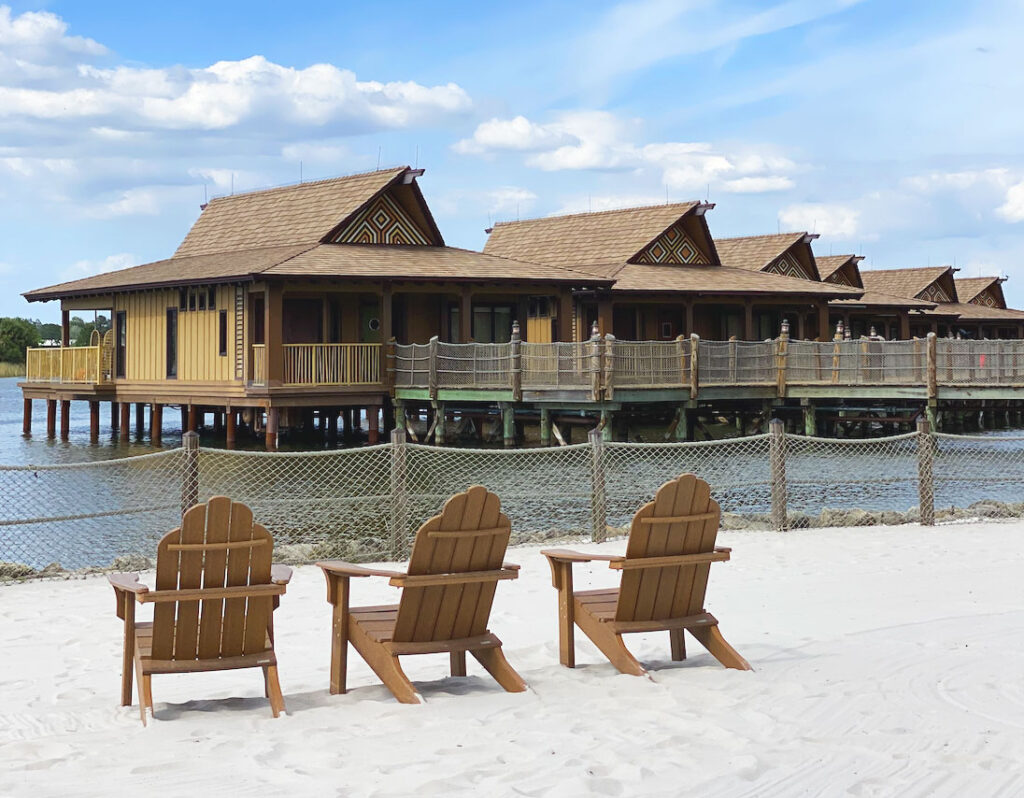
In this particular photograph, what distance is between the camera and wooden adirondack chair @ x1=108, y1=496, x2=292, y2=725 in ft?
19.9

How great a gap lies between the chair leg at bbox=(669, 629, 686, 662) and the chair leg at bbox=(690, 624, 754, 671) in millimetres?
234

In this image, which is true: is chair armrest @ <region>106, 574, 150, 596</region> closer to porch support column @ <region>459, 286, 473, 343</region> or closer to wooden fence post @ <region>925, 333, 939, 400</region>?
wooden fence post @ <region>925, 333, 939, 400</region>

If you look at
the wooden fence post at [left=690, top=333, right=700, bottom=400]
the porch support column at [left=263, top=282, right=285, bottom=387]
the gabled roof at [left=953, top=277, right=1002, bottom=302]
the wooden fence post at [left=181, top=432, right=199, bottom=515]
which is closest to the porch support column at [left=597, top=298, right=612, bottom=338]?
the wooden fence post at [left=690, top=333, right=700, bottom=400]

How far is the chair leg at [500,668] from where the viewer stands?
6.59m

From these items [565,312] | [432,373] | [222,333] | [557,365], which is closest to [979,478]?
[557,365]

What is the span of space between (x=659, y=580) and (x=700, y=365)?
76.5 ft

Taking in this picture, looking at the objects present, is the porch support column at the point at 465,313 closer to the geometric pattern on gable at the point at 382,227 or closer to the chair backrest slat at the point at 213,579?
the geometric pattern on gable at the point at 382,227

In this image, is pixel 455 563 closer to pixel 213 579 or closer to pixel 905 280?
pixel 213 579

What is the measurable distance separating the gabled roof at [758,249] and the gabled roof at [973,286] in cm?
2369

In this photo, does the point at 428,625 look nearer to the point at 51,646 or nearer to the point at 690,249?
the point at 51,646

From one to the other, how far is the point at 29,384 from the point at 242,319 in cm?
1105

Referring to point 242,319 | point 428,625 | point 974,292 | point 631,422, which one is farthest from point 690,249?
point 428,625

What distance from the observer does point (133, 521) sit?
18859mm

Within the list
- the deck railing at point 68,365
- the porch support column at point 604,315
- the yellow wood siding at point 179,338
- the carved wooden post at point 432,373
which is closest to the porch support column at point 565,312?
the porch support column at point 604,315
